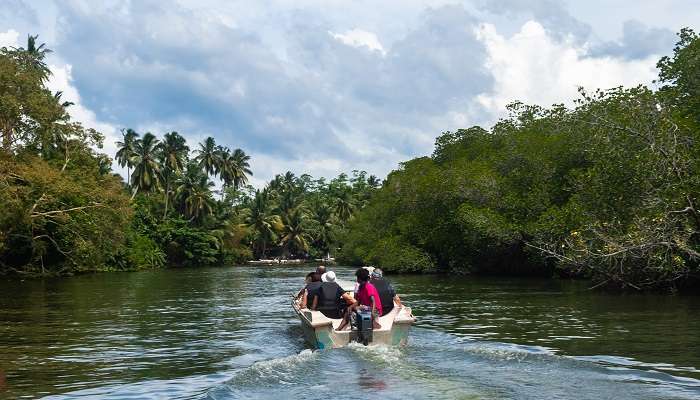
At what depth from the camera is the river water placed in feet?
35.1

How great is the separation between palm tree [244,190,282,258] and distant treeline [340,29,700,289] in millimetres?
19548

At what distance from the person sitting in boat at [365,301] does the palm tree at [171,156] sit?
73794 mm

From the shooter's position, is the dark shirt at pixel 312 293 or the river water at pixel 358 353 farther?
the dark shirt at pixel 312 293

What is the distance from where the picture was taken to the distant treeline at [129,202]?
43375 mm

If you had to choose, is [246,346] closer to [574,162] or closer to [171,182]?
[574,162]

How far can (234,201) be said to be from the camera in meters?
109

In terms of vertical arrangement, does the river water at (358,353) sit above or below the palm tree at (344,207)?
below

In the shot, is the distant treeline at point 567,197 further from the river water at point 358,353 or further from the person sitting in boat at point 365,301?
the person sitting in boat at point 365,301

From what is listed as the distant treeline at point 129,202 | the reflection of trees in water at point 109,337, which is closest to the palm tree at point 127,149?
the distant treeline at point 129,202

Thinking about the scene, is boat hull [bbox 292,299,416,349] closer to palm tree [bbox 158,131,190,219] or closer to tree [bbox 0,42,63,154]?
tree [bbox 0,42,63,154]

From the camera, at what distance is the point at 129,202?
49406 millimetres

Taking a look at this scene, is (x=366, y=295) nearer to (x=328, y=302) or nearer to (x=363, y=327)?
(x=363, y=327)

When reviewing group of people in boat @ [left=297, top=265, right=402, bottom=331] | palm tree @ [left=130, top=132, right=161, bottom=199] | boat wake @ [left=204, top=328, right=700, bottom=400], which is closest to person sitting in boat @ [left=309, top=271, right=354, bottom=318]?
group of people in boat @ [left=297, top=265, right=402, bottom=331]

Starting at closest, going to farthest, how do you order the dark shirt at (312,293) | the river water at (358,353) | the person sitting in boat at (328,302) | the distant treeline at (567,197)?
the river water at (358,353)
the person sitting in boat at (328,302)
the dark shirt at (312,293)
the distant treeline at (567,197)
